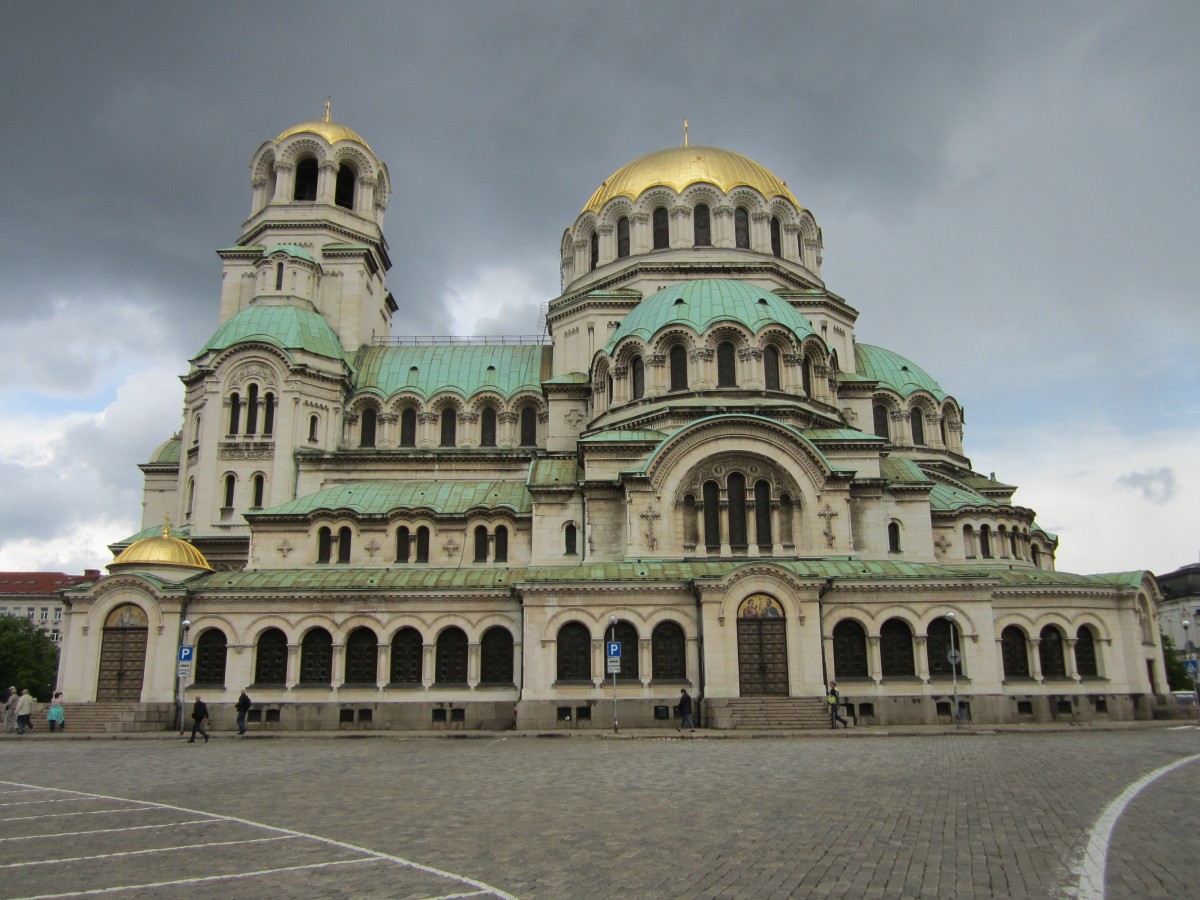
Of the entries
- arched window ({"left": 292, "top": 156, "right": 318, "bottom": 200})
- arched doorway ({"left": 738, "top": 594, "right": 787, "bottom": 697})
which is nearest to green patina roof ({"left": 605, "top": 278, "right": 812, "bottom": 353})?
arched doorway ({"left": 738, "top": 594, "right": 787, "bottom": 697})

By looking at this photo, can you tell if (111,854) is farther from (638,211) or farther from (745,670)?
(638,211)

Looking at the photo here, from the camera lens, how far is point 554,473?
41.6 m

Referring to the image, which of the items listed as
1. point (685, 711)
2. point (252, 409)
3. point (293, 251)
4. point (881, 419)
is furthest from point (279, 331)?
point (881, 419)

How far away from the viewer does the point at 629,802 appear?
1535cm

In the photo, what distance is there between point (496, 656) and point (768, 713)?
35.7ft

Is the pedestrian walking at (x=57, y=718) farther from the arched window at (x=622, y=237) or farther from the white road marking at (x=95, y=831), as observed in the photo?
the arched window at (x=622, y=237)

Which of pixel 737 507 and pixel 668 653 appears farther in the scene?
pixel 737 507

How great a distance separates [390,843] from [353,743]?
1814cm

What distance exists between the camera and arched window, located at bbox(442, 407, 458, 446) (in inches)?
1940

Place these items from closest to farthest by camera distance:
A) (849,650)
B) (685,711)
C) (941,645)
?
(685,711), (849,650), (941,645)

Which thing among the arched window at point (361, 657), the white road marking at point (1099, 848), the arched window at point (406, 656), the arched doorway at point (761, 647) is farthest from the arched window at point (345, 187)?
the white road marking at point (1099, 848)

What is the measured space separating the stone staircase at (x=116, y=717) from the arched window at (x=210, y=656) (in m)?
1.72

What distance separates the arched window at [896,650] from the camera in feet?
115

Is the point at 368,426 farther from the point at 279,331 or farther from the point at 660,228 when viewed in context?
the point at 660,228
